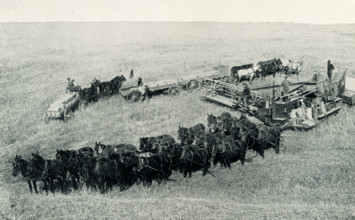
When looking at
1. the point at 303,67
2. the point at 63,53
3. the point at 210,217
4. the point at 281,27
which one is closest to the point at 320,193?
the point at 210,217

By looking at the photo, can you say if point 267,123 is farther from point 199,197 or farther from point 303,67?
point 303,67

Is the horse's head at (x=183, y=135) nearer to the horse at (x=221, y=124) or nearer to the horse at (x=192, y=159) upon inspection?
the horse at (x=221, y=124)

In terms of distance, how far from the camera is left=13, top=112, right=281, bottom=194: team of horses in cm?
1127

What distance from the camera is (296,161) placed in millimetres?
13180

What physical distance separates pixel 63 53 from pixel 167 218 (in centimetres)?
3416

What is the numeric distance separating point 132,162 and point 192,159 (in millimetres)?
2045

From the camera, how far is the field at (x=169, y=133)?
10.4 meters

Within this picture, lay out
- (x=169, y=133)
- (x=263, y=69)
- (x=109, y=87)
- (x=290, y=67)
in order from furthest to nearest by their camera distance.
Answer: (x=290, y=67) < (x=263, y=69) < (x=109, y=87) < (x=169, y=133)

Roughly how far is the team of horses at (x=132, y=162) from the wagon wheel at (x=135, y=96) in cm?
781

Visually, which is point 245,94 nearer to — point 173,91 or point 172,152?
point 173,91

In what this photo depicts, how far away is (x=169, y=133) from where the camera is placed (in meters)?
16.6

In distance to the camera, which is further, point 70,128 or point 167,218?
point 70,128

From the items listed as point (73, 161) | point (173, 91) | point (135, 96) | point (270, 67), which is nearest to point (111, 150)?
point (73, 161)

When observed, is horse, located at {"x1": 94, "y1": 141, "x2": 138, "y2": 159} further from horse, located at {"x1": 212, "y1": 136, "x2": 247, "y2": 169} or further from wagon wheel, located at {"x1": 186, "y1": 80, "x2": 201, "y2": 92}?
wagon wheel, located at {"x1": 186, "y1": 80, "x2": 201, "y2": 92}
